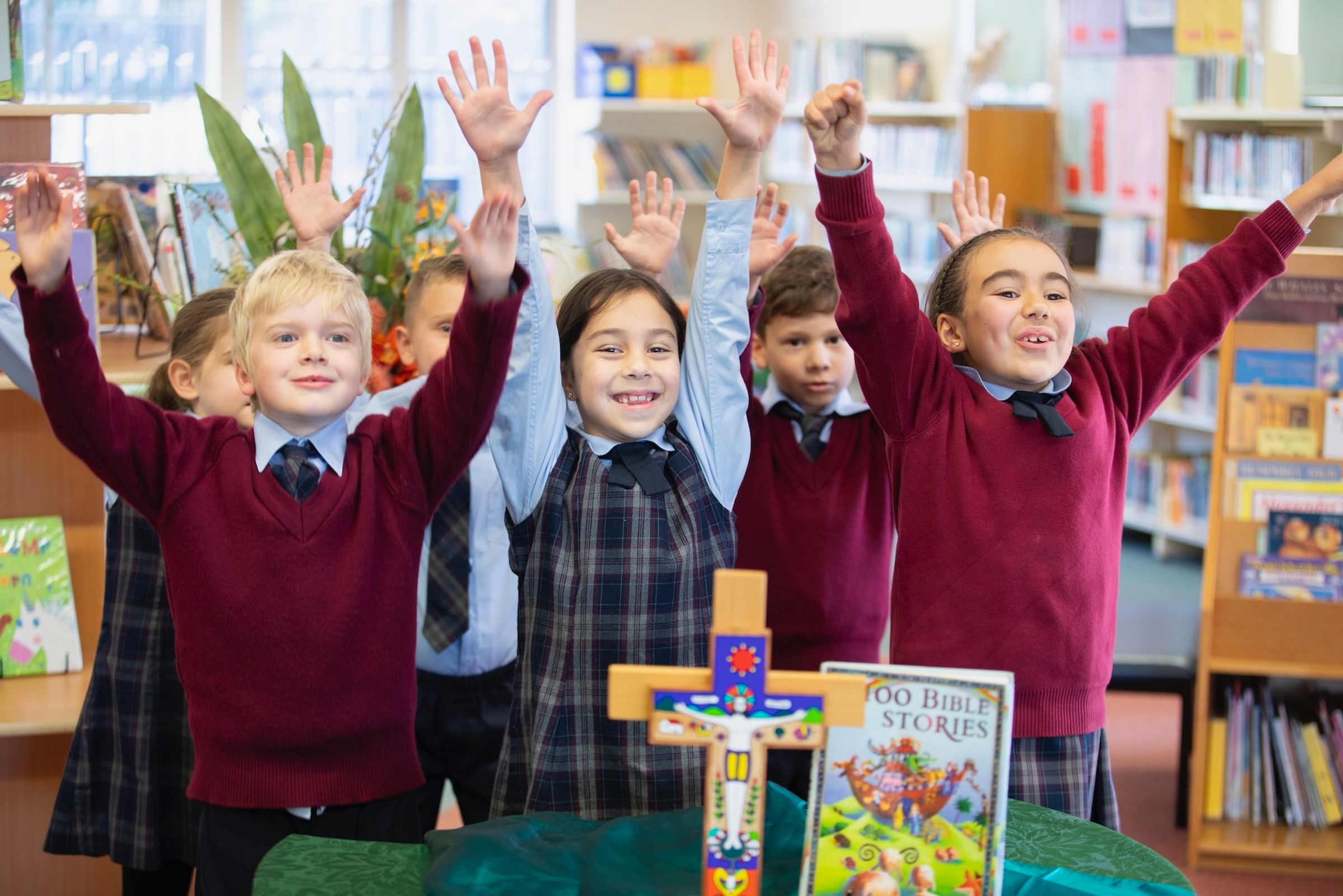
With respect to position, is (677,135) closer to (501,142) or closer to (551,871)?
(501,142)

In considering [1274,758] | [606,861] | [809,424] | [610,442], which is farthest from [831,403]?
[1274,758]

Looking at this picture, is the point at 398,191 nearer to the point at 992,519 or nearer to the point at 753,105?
the point at 753,105

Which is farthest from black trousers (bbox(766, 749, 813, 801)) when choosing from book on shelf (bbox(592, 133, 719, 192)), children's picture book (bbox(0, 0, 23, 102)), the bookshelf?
book on shelf (bbox(592, 133, 719, 192))

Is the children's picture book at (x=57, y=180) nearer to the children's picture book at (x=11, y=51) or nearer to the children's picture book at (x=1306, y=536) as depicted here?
the children's picture book at (x=11, y=51)

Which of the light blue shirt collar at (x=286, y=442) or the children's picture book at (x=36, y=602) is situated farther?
the children's picture book at (x=36, y=602)

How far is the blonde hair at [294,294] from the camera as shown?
1552 millimetres

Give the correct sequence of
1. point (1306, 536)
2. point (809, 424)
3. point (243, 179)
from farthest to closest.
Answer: point (1306, 536), point (243, 179), point (809, 424)

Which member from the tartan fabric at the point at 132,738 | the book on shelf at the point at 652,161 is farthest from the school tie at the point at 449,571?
the book on shelf at the point at 652,161

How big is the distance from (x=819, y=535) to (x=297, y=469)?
85 centimetres

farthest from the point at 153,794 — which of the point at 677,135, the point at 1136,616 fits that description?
the point at 677,135

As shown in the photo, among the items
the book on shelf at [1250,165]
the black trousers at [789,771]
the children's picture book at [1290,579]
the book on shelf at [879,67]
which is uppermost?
the book on shelf at [879,67]

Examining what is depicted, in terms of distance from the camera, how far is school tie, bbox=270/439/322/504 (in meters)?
1.55

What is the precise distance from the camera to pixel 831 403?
7.07 ft

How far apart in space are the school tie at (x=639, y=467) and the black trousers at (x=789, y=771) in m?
0.71
